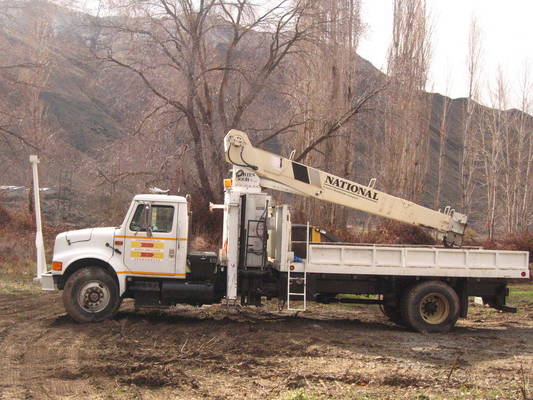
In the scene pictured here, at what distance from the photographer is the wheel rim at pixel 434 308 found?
40.3 feet

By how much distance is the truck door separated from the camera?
38.8 ft

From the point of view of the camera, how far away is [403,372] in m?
8.54

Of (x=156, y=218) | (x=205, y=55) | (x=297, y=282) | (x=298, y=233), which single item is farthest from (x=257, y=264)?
(x=205, y=55)

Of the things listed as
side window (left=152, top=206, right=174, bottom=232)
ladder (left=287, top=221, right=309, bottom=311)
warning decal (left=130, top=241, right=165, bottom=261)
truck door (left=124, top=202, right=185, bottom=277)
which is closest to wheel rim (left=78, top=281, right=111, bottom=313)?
truck door (left=124, top=202, right=185, bottom=277)

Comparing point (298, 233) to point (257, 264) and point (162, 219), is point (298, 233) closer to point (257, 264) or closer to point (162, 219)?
point (257, 264)

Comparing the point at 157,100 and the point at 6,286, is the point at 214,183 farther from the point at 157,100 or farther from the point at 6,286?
the point at 6,286

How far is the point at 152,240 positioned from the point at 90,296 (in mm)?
1497

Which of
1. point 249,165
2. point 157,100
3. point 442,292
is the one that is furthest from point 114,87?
point 442,292

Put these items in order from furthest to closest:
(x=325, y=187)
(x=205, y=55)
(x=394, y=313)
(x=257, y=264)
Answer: (x=205, y=55)
(x=394, y=313)
(x=325, y=187)
(x=257, y=264)

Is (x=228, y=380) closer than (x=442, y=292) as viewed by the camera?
Yes

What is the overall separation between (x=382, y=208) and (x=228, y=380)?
5.99 m

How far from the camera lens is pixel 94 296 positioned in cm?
1161

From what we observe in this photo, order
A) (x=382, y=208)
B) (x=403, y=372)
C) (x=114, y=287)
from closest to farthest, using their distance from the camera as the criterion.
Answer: (x=403, y=372) < (x=114, y=287) < (x=382, y=208)


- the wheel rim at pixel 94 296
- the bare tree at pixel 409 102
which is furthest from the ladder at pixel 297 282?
the bare tree at pixel 409 102
